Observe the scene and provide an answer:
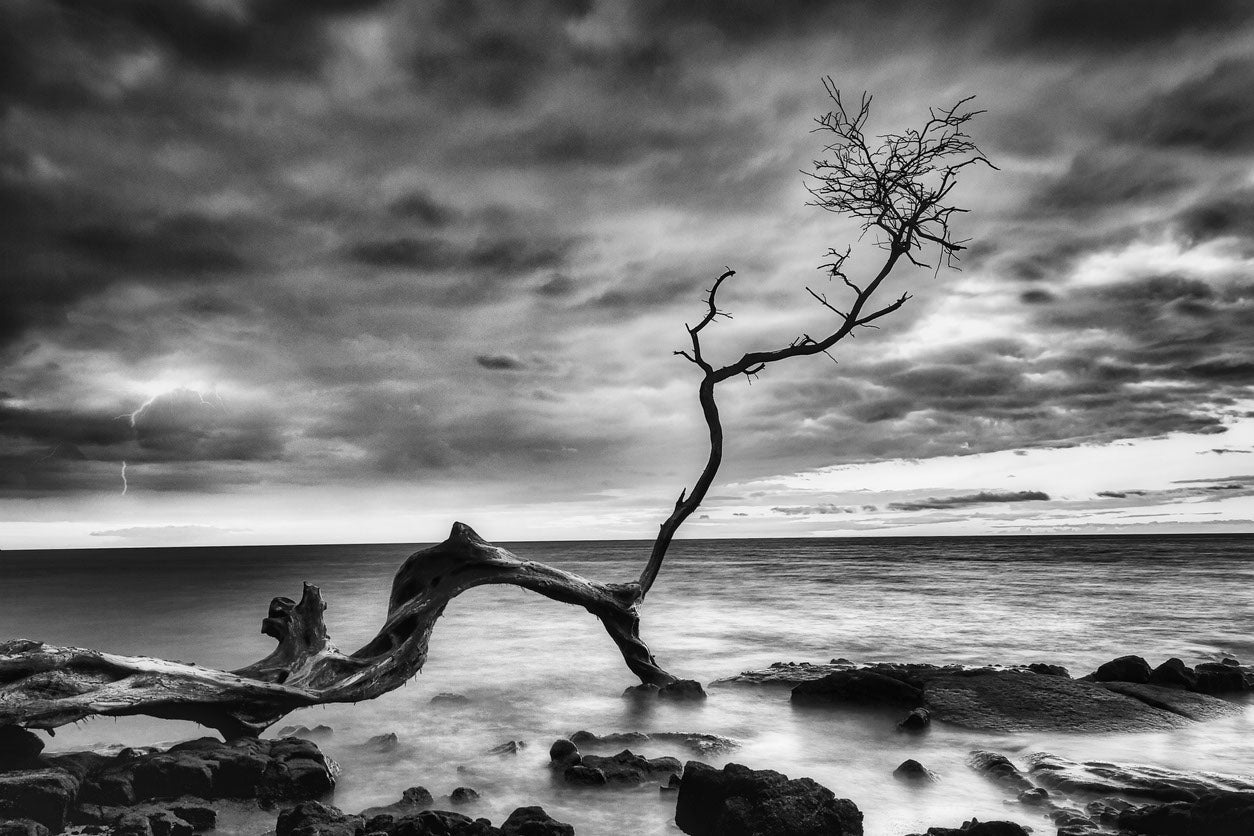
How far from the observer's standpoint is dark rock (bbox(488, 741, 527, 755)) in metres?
7.37

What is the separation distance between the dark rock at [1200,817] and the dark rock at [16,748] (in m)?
8.05

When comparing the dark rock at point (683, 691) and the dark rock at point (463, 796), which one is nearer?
the dark rock at point (463, 796)

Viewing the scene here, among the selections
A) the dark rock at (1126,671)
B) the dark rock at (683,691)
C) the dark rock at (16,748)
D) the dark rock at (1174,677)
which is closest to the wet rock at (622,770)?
the dark rock at (683,691)

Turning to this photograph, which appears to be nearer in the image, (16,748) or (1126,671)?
(16,748)

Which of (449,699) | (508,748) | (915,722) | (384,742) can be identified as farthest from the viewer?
(449,699)

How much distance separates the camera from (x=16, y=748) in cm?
550

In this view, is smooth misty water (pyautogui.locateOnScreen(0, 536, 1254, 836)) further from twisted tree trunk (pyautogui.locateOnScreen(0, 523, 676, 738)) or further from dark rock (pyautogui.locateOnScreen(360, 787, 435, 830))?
twisted tree trunk (pyautogui.locateOnScreen(0, 523, 676, 738))

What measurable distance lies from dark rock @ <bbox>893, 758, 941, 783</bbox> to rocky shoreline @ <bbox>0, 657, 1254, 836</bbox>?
0.02 meters

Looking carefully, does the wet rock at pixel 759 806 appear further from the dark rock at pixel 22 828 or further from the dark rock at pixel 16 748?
the dark rock at pixel 16 748

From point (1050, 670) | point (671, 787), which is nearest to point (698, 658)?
point (1050, 670)

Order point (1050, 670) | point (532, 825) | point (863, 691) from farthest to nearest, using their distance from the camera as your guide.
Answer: point (1050, 670)
point (863, 691)
point (532, 825)

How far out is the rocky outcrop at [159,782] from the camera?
4930mm

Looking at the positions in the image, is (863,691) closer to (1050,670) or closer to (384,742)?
(1050,670)

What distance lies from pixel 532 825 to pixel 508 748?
2.88 meters
